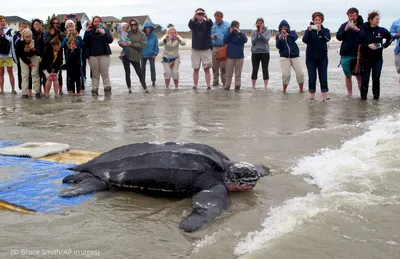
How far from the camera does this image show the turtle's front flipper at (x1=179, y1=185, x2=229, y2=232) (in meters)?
2.69

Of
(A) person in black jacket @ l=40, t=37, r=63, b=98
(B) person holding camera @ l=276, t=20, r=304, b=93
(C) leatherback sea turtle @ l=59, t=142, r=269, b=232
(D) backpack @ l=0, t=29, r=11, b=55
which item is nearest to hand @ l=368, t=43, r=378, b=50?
(B) person holding camera @ l=276, t=20, r=304, b=93

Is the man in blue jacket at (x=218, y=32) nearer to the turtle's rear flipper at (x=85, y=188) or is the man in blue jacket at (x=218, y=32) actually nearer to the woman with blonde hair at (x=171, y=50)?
the woman with blonde hair at (x=171, y=50)

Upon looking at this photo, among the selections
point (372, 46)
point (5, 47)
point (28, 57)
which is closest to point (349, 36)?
point (372, 46)

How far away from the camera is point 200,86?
11.2 m

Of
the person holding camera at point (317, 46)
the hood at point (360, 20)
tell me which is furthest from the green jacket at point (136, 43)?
the hood at point (360, 20)

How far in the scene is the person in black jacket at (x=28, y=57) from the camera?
29.5ft

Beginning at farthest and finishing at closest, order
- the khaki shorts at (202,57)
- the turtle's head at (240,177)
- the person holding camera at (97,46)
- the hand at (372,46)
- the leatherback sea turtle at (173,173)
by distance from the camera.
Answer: the khaki shorts at (202,57), the person holding camera at (97,46), the hand at (372,46), the turtle's head at (240,177), the leatherback sea turtle at (173,173)

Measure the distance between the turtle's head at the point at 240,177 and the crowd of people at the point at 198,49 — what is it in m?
5.42

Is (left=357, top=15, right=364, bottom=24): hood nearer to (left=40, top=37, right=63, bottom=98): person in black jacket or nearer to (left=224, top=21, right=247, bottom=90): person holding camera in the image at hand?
(left=224, top=21, right=247, bottom=90): person holding camera

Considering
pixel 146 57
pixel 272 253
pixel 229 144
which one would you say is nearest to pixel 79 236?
pixel 272 253

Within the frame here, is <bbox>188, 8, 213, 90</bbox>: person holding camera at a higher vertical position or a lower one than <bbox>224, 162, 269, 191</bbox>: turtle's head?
higher

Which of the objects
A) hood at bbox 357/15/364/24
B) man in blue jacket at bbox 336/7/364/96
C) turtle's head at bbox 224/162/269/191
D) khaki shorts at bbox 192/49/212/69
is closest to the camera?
turtle's head at bbox 224/162/269/191

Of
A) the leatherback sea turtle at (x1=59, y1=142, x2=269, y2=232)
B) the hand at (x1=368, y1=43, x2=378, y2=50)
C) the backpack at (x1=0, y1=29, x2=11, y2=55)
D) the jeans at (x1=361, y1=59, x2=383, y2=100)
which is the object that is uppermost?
the backpack at (x1=0, y1=29, x2=11, y2=55)

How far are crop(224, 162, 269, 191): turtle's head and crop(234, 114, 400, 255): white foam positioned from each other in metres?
0.36
